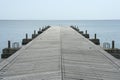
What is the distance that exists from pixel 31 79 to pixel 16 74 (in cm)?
109

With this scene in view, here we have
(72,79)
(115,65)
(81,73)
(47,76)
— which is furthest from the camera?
(115,65)

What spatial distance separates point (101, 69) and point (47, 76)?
8.08ft

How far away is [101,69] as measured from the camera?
9656 mm

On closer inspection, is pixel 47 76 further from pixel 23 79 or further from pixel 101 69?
pixel 101 69

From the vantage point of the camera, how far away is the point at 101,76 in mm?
8352

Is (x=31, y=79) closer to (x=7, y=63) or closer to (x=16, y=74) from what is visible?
(x=16, y=74)

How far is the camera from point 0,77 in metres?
8.25

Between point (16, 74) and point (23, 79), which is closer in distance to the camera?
point (23, 79)

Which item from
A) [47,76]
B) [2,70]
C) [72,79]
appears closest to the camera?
[72,79]

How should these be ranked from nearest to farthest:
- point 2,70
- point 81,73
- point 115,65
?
point 81,73 < point 2,70 < point 115,65

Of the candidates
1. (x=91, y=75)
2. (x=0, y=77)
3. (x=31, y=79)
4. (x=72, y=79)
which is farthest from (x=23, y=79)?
(x=91, y=75)

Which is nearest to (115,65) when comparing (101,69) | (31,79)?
(101,69)

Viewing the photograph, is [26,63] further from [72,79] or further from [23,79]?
[72,79]

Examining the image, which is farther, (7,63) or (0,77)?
(7,63)
